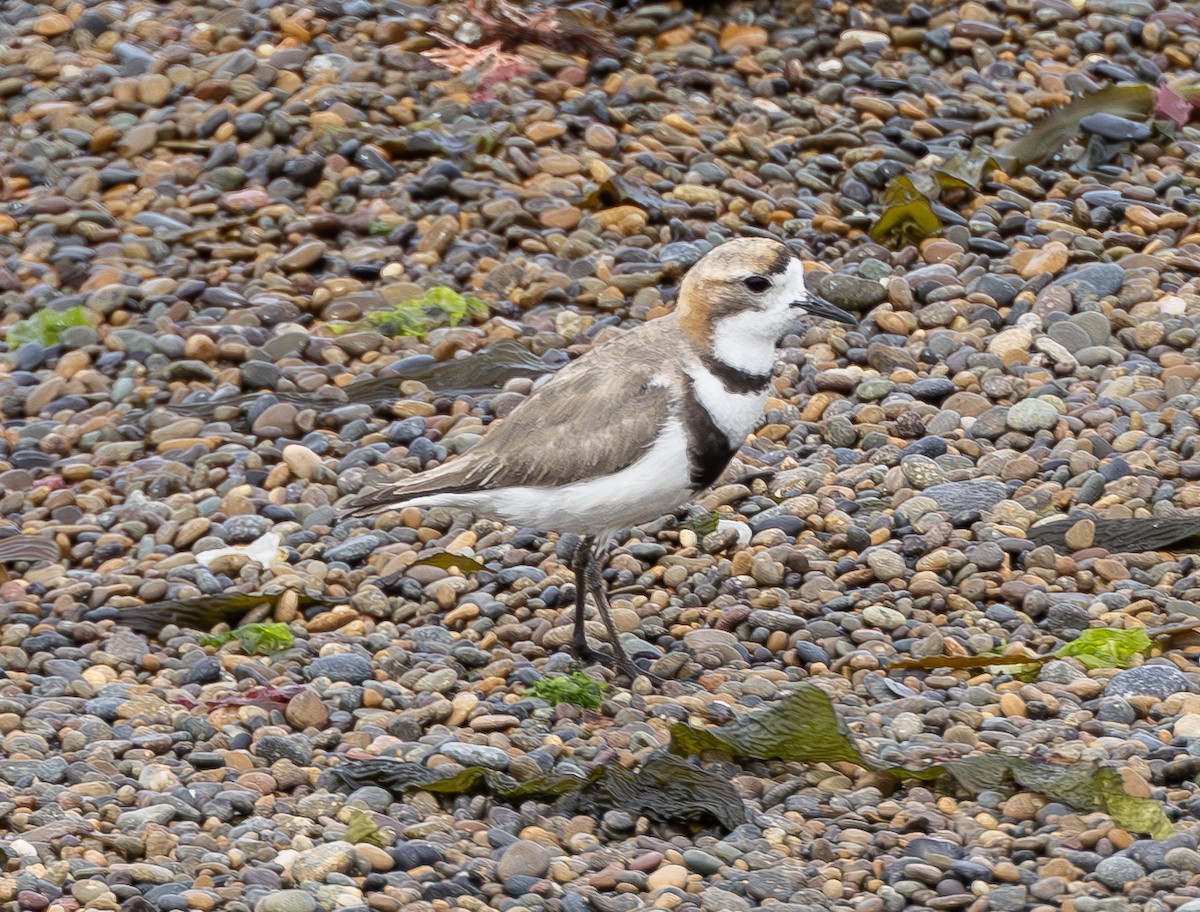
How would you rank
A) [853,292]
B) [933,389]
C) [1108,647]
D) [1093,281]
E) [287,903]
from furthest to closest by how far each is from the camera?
[853,292] → [1093,281] → [933,389] → [1108,647] → [287,903]

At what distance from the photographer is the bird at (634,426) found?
6.01 m

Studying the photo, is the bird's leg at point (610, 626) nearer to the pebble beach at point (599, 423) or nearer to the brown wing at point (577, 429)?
the pebble beach at point (599, 423)

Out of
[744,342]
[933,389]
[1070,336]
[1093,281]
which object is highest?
[744,342]

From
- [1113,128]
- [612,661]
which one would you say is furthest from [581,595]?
[1113,128]

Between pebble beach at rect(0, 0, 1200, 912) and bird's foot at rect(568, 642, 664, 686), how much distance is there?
2.3 inches

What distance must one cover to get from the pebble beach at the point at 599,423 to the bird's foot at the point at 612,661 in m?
0.06

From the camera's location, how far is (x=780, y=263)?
246 inches

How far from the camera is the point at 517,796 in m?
5.36

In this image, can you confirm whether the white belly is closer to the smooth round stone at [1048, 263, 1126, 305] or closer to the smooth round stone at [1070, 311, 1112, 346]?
the smooth round stone at [1070, 311, 1112, 346]

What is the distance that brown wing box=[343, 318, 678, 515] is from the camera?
603 centimetres

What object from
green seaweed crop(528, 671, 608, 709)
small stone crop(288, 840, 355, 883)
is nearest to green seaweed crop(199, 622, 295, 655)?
green seaweed crop(528, 671, 608, 709)

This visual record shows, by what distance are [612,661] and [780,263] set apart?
1.63 m

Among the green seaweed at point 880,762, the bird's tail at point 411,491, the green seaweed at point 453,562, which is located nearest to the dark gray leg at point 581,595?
the bird's tail at point 411,491

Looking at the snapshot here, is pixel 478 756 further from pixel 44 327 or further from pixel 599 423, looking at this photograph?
pixel 44 327
